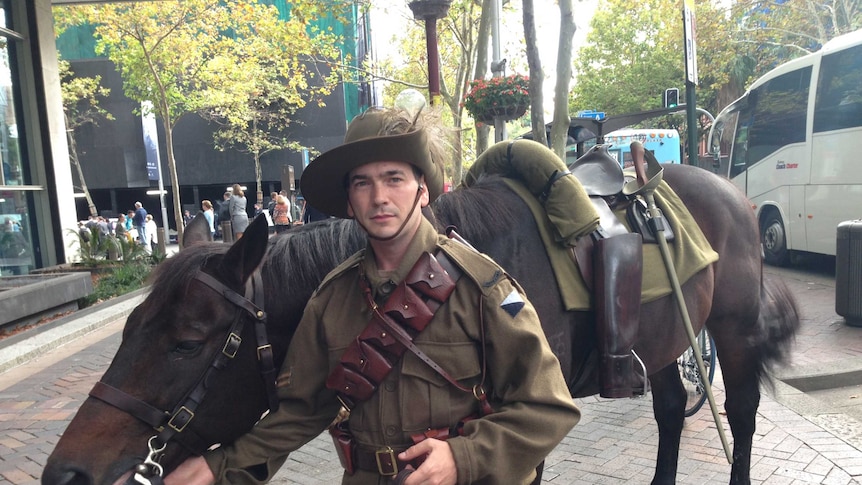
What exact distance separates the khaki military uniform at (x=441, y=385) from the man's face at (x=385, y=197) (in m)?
0.09

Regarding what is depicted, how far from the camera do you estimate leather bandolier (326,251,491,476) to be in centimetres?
143

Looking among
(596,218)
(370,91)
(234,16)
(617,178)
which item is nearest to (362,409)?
(596,218)

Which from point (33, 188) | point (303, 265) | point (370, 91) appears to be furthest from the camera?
point (370, 91)

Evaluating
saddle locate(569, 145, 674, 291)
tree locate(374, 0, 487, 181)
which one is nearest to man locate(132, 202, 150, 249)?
tree locate(374, 0, 487, 181)

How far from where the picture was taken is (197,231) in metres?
2.19

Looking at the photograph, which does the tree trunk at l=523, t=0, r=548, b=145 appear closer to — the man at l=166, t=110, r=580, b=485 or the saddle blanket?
the saddle blanket

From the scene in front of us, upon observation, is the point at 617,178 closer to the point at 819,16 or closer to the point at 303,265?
the point at 303,265

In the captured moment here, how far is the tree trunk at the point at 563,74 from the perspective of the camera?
6102 mm

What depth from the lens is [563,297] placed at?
2.26m

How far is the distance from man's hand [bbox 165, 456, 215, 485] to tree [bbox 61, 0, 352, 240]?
14.8 metres

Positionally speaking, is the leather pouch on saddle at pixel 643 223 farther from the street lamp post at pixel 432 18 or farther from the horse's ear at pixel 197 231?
the street lamp post at pixel 432 18

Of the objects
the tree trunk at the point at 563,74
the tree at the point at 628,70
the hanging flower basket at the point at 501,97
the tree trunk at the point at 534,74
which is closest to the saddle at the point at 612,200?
the tree trunk at the point at 563,74

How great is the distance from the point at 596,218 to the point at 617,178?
704 mm

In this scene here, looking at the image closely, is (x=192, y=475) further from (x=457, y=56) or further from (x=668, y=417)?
(x=457, y=56)
